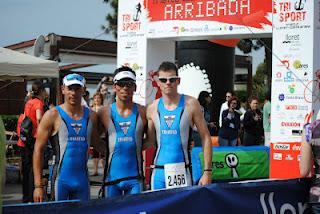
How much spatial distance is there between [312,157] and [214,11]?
609 cm

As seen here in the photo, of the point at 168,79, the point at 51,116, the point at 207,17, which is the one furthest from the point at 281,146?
the point at 51,116

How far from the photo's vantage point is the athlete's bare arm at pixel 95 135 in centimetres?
526

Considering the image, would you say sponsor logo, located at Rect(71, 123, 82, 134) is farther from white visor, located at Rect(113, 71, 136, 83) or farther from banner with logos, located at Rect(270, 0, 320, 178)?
banner with logos, located at Rect(270, 0, 320, 178)

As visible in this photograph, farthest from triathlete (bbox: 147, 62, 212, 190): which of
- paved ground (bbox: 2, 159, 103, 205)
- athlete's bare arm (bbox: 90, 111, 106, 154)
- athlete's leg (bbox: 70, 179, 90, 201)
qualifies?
paved ground (bbox: 2, 159, 103, 205)

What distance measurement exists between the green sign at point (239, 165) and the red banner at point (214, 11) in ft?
7.75

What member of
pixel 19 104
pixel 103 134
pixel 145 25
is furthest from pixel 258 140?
pixel 19 104

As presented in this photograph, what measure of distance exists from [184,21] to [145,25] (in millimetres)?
871

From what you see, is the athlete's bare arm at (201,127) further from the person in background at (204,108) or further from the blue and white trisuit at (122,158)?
the person in background at (204,108)

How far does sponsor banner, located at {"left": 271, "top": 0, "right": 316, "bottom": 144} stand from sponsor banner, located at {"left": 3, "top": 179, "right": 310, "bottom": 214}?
185 inches

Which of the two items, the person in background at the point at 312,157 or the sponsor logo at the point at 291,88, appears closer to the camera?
the person in background at the point at 312,157

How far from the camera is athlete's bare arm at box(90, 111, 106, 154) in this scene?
5.26 m

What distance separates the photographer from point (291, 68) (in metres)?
9.43

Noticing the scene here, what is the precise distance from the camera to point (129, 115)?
5273 millimetres

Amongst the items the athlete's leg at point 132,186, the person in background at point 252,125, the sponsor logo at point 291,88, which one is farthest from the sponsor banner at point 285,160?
the athlete's leg at point 132,186
